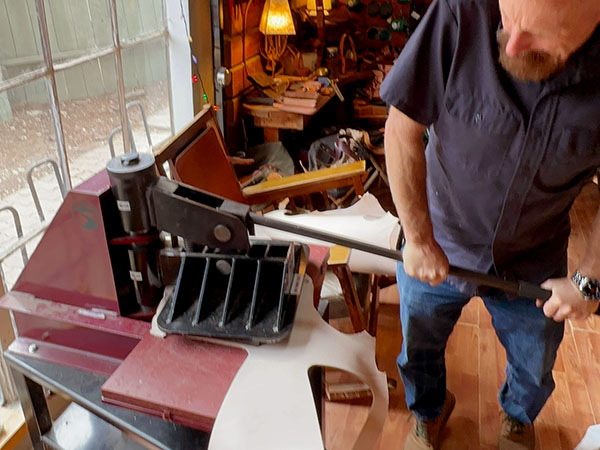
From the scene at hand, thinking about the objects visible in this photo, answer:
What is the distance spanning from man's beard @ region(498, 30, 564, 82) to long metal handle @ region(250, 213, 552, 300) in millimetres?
378

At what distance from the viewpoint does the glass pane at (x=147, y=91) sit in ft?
6.50

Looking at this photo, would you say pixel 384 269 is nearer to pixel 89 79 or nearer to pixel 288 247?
pixel 288 247

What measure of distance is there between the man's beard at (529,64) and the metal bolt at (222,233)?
58 cm

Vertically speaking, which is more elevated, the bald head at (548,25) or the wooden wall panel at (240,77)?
the bald head at (548,25)

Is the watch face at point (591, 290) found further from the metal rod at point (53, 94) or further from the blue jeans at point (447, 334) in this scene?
the metal rod at point (53, 94)

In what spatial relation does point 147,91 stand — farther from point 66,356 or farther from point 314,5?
point 314,5

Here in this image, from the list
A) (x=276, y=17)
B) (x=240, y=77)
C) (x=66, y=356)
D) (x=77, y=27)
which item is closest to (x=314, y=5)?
(x=276, y=17)

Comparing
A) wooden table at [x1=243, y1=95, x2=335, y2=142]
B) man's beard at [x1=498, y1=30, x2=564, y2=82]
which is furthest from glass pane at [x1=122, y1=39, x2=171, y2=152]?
man's beard at [x1=498, y1=30, x2=564, y2=82]

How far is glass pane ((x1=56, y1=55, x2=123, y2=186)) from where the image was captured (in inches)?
65.3

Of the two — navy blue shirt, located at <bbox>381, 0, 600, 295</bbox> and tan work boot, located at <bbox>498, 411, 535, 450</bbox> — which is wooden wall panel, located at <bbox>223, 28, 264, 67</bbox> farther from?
tan work boot, located at <bbox>498, 411, 535, 450</bbox>

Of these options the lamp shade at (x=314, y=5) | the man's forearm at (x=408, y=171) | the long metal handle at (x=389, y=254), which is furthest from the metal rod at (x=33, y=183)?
the lamp shade at (x=314, y=5)

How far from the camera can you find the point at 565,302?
1.10 meters

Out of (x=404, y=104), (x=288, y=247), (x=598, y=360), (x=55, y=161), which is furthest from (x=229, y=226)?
(x=598, y=360)

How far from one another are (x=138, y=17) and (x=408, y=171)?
1.34 m
